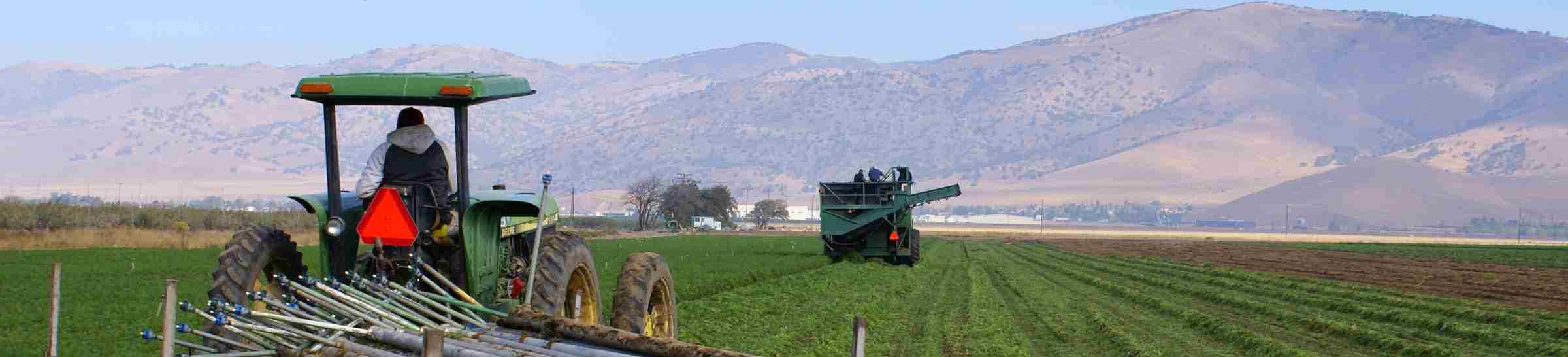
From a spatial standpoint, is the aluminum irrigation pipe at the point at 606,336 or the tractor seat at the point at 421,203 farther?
the tractor seat at the point at 421,203

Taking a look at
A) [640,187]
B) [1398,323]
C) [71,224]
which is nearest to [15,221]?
[71,224]

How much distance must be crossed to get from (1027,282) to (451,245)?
24.1 meters

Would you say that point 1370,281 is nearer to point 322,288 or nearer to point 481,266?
point 481,266

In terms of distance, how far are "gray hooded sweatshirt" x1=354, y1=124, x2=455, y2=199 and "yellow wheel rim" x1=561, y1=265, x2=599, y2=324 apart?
1385 millimetres

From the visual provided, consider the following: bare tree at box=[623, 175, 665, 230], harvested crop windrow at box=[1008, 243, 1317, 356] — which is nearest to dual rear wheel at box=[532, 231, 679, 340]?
harvested crop windrow at box=[1008, 243, 1317, 356]

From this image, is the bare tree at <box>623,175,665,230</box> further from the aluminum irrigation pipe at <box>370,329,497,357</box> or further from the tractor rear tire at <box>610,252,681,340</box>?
the aluminum irrigation pipe at <box>370,329,497,357</box>

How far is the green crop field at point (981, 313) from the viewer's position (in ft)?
57.2

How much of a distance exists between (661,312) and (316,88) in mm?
3192

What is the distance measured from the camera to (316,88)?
9.44m

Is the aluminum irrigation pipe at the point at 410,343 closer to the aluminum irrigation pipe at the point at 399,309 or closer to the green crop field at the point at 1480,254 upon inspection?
the aluminum irrigation pipe at the point at 399,309

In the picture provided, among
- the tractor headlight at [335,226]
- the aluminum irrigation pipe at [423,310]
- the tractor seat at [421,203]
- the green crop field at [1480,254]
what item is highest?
the tractor seat at [421,203]

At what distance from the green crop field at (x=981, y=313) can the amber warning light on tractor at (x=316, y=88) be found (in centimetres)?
577

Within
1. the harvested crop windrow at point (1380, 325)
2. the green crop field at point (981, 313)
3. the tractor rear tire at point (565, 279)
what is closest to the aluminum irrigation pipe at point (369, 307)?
the tractor rear tire at point (565, 279)

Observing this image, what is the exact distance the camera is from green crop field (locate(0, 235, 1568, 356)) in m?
17.4
